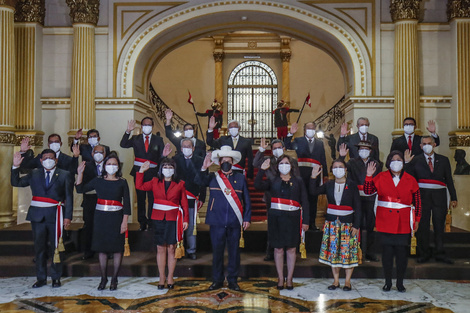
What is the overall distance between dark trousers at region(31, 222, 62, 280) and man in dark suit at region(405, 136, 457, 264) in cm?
412

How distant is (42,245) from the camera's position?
5449 millimetres

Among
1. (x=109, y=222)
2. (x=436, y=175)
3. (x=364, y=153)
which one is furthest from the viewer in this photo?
(x=436, y=175)

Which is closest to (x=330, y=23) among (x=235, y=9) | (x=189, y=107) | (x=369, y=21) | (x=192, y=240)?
(x=369, y=21)

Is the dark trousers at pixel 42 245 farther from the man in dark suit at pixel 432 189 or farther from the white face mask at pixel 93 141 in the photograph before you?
the man in dark suit at pixel 432 189

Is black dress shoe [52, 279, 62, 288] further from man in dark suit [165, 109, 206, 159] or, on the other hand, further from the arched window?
the arched window

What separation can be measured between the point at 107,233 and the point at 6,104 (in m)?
3.74

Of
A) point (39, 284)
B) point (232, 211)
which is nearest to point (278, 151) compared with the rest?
point (232, 211)

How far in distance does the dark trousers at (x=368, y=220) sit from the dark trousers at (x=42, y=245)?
3542 mm

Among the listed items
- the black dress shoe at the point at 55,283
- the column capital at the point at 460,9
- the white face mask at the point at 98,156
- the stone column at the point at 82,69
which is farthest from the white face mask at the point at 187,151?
the column capital at the point at 460,9

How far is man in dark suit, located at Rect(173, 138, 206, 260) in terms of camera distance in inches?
236

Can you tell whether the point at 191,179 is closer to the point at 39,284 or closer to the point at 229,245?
the point at 229,245

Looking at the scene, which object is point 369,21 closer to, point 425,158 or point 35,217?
point 425,158

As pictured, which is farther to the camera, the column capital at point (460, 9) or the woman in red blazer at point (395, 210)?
the column capital at point (460, 9)

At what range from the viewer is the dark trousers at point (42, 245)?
17.8 feet
